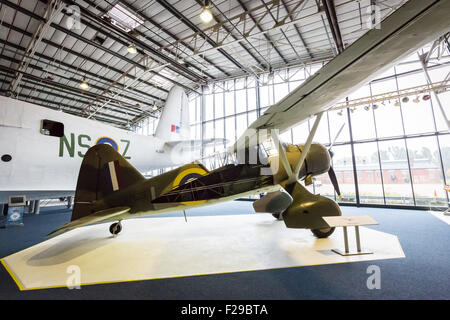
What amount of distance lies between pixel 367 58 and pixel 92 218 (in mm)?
4273

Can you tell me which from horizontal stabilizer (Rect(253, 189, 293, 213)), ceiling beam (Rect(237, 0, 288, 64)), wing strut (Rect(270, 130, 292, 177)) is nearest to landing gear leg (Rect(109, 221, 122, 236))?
horizontal stabilizer (Rect(253, 189, 293, 213))

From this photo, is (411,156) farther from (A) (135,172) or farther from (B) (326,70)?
(A) (135,172)

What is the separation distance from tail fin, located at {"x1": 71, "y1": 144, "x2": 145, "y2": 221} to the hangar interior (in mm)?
925

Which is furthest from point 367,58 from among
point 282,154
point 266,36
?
point 266,36

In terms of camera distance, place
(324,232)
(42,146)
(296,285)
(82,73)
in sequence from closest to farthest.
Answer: (296,285), (324,232), (42,146), (82,73)

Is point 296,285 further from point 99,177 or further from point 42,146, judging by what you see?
point 42,146

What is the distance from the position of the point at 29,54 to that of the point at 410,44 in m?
13.9

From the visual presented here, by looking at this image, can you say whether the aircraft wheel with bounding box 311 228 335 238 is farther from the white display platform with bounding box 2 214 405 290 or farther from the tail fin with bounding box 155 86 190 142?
the tail fin with bounding box 155 86 190 142

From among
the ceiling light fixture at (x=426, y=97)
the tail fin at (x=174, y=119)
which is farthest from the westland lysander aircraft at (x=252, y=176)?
the ceiling light fixture at (x=426, y=97)

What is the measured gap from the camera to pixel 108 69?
493 inches

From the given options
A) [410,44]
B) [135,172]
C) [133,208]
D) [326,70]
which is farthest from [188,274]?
[410,44]

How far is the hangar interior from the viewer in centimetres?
246

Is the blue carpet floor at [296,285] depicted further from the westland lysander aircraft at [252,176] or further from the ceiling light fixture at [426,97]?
the ceiling light fixture at [426,97]

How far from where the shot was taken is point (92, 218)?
289 cm
